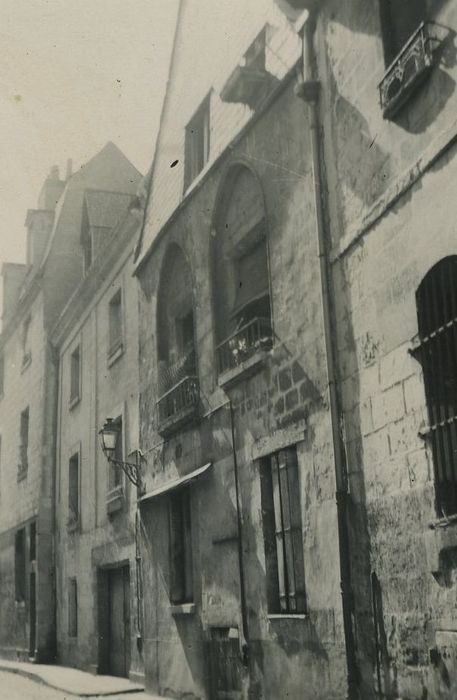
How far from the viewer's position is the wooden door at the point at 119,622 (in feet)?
47.0

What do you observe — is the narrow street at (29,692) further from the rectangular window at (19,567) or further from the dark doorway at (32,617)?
the rectangular window at (19,567)

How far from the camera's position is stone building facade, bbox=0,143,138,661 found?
64.6 ft

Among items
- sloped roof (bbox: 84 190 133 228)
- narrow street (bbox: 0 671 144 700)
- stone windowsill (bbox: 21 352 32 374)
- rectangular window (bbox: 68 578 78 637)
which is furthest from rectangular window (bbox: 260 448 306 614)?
stone windowsill (bbox: 21 352 32 374)

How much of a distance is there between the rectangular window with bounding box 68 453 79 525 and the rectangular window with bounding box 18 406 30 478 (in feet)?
13.5

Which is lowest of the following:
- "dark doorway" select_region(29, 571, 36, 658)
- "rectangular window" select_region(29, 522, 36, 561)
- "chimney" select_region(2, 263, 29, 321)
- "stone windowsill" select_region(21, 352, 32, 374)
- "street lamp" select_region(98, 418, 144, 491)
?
"dark doorway" select_region(29, 571, 36, 658)

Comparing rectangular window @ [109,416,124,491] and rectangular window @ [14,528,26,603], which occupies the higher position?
rectangular window @ [109,416,124,491]

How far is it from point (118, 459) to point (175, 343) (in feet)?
11.4

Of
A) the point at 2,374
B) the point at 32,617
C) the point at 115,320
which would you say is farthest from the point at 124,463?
the point at 2,374

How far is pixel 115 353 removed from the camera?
50.9ft

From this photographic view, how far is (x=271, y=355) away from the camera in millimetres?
8875

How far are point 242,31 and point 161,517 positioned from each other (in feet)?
21.2

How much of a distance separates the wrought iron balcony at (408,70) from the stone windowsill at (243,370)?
302 cm

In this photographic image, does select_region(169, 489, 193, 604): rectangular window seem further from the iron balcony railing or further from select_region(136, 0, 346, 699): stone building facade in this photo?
the iron balcony railing

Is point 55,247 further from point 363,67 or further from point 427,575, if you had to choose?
point 427,575
